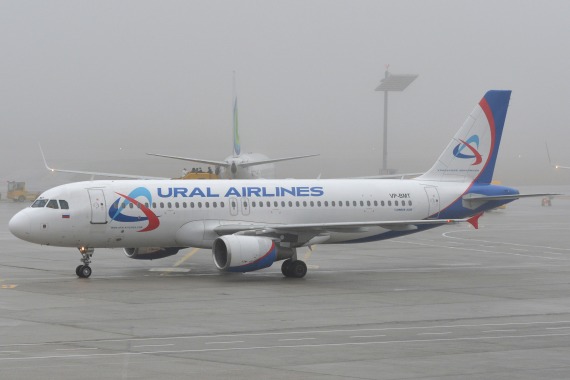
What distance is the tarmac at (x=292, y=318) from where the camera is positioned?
874 inches

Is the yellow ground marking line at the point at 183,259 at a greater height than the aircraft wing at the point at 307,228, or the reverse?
the aircraft wing at the point at 307,228

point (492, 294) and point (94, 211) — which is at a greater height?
point (94, 211)

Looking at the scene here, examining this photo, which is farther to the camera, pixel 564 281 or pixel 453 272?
pixel 453 272

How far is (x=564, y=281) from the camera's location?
40.8m

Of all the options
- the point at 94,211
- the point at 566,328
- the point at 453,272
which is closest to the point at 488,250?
the point at 453,272

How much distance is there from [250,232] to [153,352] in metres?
17.9

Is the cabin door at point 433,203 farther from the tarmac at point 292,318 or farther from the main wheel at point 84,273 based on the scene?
the main wheel at point 84,273

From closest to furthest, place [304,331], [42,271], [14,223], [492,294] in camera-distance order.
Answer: [304,331], [492,294], [14,223], [42,271]

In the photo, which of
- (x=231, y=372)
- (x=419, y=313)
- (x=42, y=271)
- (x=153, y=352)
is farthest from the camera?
(x=42, y=271)

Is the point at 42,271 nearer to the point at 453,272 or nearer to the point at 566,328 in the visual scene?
the point at 453,272

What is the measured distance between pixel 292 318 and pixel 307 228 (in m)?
11.2

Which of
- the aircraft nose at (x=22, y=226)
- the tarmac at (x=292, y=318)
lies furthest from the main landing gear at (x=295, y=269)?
the aircraft nose at (x=22, y=226)

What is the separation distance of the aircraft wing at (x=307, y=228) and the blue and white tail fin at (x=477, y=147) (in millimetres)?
6073

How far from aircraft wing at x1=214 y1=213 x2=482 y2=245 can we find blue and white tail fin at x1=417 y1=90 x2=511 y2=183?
19.9ft
